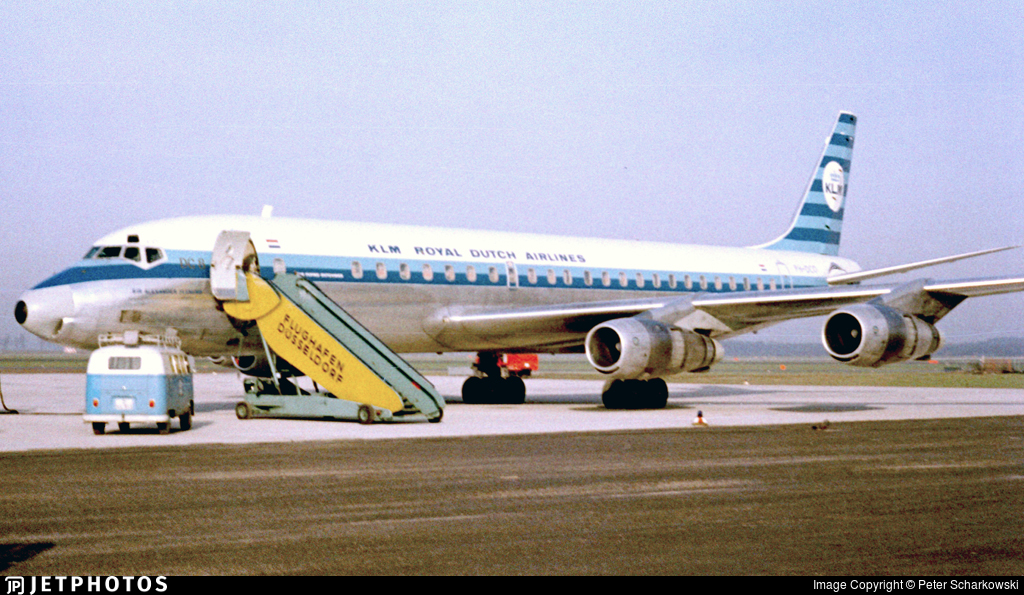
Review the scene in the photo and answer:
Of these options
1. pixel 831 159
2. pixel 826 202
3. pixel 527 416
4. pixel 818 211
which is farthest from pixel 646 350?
pixel 831 159

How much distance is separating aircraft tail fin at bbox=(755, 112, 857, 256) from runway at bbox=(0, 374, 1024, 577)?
16.6 m

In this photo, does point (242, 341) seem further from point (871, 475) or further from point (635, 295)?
point (871, 475)

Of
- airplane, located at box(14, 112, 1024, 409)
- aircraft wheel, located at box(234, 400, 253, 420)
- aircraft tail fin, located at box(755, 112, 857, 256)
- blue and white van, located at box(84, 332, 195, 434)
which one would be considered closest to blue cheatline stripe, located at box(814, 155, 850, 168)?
aircraft tail fin, located at box(755, 112, 857, 256)

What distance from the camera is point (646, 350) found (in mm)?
22188

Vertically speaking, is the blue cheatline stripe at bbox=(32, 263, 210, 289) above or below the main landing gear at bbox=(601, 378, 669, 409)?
above

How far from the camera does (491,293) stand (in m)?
26.0

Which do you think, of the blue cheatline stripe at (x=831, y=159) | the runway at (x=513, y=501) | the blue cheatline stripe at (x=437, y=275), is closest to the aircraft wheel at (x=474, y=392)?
the blue cheatline stripe at (x=437, y=275)

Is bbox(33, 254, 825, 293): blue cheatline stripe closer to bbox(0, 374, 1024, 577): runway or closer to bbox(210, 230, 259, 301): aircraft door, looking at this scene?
bbox(210, 230, 259, 301): aircraft door

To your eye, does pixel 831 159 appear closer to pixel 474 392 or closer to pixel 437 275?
pixel 474 392

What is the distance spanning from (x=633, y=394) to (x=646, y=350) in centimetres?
297

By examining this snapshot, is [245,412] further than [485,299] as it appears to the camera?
No

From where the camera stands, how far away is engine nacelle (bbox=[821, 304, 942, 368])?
21.9 m
